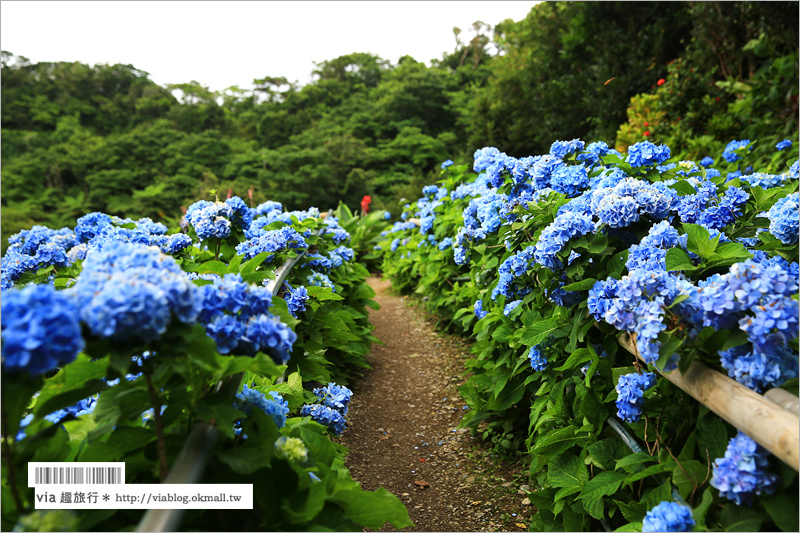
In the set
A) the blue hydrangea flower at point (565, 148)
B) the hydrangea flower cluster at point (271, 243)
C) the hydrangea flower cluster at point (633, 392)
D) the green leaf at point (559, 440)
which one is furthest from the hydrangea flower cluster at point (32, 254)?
the hydrangea flower cluster at point (633, 392)

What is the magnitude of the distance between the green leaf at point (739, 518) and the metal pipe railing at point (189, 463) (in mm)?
1195

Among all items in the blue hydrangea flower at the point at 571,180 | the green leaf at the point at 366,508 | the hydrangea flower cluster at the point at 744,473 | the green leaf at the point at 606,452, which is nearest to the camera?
the hydrangea flower cluster at the point at 744,473

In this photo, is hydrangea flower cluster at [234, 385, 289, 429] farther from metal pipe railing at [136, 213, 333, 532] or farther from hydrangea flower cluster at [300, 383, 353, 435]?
hydrangea flower cluster at [300, 383, 353, 435]

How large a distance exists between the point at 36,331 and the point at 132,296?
148mm

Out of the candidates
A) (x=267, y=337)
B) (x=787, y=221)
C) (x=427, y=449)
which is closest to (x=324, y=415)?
(x=427, y=449)

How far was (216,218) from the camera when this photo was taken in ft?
8.89

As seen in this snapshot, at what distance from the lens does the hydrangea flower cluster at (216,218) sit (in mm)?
2662

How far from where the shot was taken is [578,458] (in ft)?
6.38

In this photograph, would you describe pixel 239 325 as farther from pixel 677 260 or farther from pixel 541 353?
pixel 541 353

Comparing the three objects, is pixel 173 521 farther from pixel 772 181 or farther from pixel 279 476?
pixel 772 181

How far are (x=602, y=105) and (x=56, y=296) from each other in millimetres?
9687

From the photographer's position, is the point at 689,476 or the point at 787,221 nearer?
the point at 689,476

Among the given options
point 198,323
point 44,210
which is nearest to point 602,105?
point 198,323

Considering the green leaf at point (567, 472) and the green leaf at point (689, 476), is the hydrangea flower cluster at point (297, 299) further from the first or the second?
the green leaf at point (689, 476)
